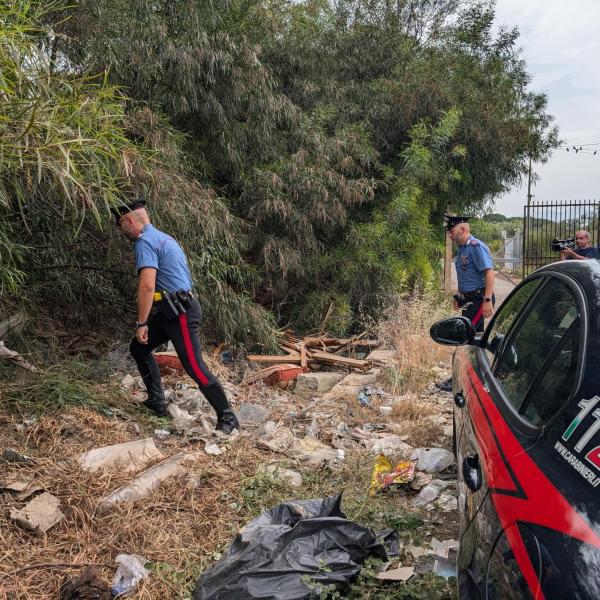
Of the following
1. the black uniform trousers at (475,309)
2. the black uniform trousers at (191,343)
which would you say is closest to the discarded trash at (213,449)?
the black uniform trousers at (191,343)

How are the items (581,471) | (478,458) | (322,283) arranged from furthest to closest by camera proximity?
(322,283), (478,458), (581,471)

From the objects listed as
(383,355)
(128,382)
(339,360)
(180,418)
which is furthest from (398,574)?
(383,355)

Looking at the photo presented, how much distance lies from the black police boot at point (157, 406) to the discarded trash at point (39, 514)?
177cm

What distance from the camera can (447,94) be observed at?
1209 centimetres

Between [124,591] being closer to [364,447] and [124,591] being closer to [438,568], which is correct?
[438,568]

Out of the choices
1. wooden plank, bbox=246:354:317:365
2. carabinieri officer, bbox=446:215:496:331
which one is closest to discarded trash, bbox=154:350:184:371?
wooden plank, bbox=246:354:317:365

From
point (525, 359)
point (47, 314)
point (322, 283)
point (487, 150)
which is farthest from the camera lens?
point (487, 150)

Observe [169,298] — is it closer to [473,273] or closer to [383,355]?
[473,273]

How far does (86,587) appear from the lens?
266 cm

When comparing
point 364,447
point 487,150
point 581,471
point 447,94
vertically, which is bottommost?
point 364,447

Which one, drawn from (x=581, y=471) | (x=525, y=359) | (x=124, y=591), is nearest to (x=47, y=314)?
(x=124, y=591)

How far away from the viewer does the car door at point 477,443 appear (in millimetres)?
1652

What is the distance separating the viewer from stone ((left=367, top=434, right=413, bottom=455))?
478 centimetres

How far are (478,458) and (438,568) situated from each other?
1.01m
